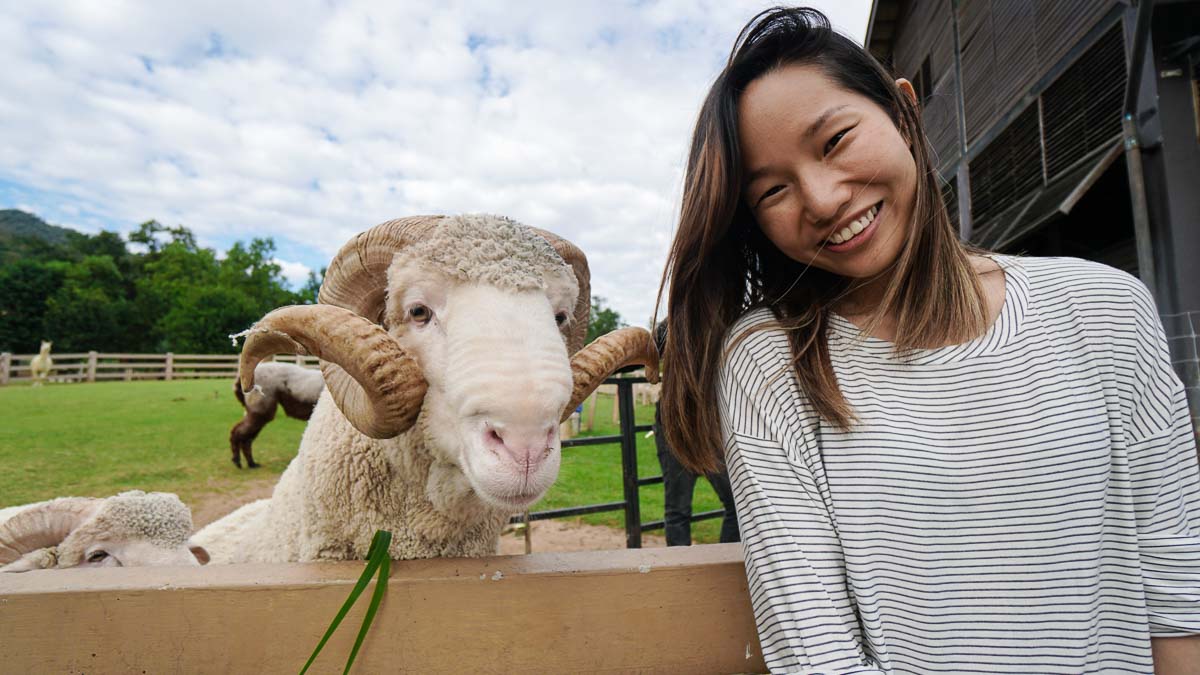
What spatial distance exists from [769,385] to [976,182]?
1245 centimetres

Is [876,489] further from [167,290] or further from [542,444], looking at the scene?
[167,290]

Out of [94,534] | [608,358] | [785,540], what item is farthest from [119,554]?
[785,540]

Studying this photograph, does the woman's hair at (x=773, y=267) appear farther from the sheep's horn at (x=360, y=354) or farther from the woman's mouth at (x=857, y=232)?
the sheep's horn at (x=360, y=354)

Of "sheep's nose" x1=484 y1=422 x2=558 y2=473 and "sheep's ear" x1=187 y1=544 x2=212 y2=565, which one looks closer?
"sheep's nose" x1=484 y1=422 x2=558 y2=473

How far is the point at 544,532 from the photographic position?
321 inches

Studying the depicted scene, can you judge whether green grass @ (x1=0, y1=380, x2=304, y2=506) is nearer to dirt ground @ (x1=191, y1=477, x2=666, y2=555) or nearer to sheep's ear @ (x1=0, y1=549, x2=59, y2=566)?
dirt ground @ (x1=191, y1=477, x2=666, y2=555)

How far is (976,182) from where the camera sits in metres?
11.1

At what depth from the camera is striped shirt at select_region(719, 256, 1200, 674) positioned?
3.32 ft

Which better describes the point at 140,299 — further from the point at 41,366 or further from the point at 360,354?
the point at 360,354

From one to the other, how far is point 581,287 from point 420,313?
0.76 meters

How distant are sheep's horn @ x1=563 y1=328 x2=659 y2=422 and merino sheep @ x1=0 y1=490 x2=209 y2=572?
2.11 metres

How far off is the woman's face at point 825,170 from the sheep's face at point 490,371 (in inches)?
26.1

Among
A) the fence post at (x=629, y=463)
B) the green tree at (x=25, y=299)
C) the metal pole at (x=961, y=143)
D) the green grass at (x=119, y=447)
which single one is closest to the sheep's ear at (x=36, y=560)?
the fence post at (x=629, y=463)

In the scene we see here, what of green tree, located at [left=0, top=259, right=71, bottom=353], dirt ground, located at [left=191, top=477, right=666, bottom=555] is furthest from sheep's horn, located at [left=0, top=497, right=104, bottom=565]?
green tree, located at [left=0, top=259, right=71, bottom=353]
